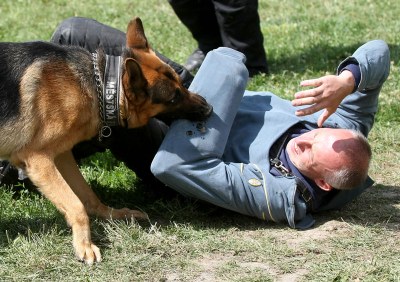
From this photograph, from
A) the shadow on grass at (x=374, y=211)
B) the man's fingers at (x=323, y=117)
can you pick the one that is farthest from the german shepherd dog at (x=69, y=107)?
the shadow on grass at (x=374, y=211)

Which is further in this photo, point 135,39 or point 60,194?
point 135,39

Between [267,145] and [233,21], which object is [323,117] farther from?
[233,21]

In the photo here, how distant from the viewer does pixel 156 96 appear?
4.58 metres

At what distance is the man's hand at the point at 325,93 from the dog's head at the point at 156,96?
2.05 feet

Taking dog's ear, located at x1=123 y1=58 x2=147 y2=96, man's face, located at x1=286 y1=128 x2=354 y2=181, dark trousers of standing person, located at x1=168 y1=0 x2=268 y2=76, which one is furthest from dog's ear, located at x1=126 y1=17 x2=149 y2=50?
dark trousers of standing person, located at x1=168 y1=0 x2=268 y2=76

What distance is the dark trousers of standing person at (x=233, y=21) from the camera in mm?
7859

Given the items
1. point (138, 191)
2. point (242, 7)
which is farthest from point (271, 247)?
point (242, 7)

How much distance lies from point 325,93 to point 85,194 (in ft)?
5.54

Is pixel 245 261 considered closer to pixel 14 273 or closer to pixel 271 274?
pixel 271 274

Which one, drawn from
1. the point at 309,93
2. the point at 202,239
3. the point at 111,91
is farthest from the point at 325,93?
the point at 111,91

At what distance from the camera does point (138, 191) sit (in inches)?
209

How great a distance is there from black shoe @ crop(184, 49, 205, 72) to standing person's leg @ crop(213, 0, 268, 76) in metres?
0.42

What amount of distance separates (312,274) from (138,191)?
5.77ft

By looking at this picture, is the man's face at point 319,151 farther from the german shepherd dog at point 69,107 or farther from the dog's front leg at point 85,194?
the dog's front leg at point 85,194
